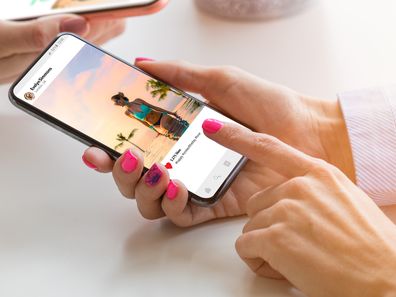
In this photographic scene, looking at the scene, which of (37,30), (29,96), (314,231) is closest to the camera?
(314,231)

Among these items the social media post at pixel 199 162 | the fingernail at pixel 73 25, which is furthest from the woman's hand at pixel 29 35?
the social media post at pixel 199 162

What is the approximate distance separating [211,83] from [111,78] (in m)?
0.11

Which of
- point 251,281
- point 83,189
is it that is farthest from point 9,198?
point 251,281

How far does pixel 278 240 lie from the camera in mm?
600

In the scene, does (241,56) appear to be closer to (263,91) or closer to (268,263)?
(263,91)

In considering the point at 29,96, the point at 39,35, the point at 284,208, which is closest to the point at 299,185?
the point at 284,208

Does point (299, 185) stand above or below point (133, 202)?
above

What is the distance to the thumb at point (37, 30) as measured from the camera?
0.85 metres

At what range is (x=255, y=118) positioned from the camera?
0.78 metres

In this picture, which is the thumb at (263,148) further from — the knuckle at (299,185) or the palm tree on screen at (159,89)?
the palm tree on screen at (159,89)

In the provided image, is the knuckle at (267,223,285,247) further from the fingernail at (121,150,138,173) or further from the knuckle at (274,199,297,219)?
the fingernail at (121,150,138,173)

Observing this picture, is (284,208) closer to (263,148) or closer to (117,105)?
(263,148)

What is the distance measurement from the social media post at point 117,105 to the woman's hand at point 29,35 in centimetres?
11

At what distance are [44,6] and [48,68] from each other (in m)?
0.20
